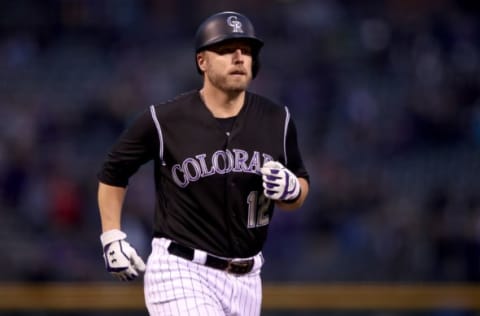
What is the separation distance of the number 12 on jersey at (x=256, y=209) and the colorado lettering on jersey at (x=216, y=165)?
111mm

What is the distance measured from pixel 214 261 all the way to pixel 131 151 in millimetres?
560

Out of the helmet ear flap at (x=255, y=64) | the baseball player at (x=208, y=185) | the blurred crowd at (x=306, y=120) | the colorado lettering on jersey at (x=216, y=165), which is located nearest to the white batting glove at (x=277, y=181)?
the baseball player at (x=208, y=185)

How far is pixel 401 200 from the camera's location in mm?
9570

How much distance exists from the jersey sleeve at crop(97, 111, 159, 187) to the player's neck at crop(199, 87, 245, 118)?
268 millimetres

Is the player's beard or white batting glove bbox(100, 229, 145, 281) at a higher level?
the player's beard

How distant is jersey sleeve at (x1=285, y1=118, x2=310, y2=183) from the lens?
4.23 metres

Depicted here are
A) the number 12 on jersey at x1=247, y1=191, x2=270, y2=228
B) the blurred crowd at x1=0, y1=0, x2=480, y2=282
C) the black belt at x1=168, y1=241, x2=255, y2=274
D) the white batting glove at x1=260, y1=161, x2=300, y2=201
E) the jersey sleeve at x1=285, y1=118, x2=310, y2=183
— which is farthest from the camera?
the blurred crowd at x1=0, y1=0, x2=480, y2=282

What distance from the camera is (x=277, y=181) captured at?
12.7ft

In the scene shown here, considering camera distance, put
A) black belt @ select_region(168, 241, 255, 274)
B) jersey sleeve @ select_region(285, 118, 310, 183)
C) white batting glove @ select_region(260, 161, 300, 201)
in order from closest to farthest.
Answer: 1. white batting glove @ select_region(260, 161, 300, 201)
2. black belt @ select_region(168, 241, 255, 274)
3. jersey sleeve @ select_region(285, 118, 310, 183)

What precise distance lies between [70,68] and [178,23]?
1.51 meters

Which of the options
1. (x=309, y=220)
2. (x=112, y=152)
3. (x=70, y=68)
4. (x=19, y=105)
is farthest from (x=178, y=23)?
(x=112, y=152)

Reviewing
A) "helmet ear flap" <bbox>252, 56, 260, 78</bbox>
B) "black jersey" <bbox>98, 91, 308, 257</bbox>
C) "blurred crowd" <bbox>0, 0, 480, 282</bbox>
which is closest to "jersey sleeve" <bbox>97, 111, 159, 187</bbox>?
"black jersey" <bbox>98, 91, 308, 257</bbox>

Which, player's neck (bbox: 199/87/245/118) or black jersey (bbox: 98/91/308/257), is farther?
player's neck (bbox: 199/87/245/118)

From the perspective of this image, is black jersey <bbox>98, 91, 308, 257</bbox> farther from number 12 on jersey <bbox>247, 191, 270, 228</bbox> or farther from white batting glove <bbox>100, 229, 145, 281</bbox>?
white batting glove <bbox>100, 229, 145, 281</bbox>
